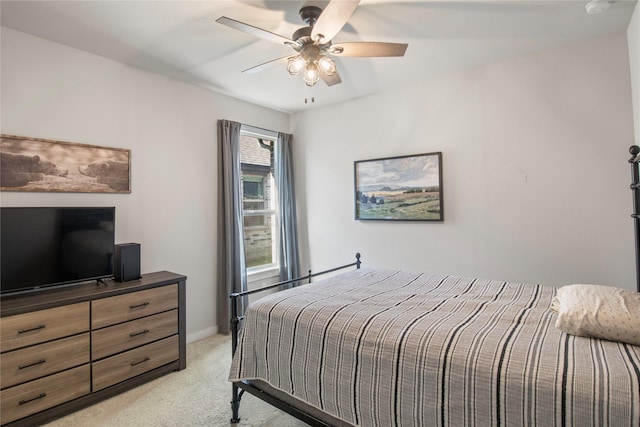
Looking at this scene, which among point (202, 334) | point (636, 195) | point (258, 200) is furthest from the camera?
point (258, 200)

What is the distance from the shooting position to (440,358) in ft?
4.26

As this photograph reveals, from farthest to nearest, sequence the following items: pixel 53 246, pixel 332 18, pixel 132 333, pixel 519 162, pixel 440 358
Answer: pixel 519 162 → pixel 132 333 → pixel 53 246 → pixel 332 18 → pixel 440 358

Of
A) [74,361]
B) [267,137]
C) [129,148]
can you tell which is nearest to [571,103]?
[267,137]

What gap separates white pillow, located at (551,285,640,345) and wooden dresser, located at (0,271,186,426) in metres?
2.63

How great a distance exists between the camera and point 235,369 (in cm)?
190

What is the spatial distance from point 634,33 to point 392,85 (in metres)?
1.87

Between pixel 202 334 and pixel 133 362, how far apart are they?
989 mm

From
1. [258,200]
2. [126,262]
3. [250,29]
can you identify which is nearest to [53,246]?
[126,262]

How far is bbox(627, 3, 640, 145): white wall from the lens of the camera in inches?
82.6

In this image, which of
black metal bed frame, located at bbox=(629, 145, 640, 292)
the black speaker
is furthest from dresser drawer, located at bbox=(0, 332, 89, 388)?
black metal bed frame, located at bbox=(629, 145, 640, 292)

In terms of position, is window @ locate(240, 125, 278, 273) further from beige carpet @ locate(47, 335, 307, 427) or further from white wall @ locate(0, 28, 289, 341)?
beige carpet @ locate(47, 335, 307, 427)

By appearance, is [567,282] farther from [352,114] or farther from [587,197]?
[352,114]

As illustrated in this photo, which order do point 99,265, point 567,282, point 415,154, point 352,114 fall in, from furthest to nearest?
1. point 352,114
2. point 415,154
3. point 567,282
4. point 99,265

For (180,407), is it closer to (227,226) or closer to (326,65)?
(227,226)
